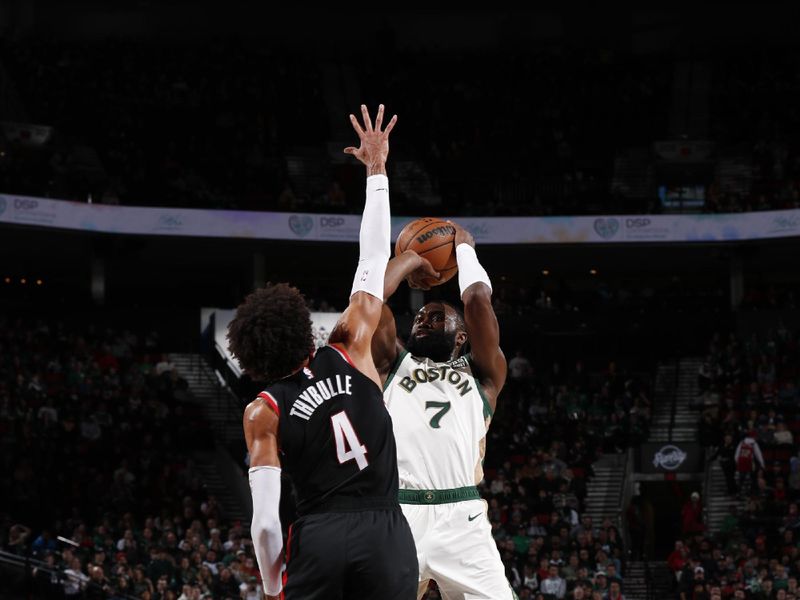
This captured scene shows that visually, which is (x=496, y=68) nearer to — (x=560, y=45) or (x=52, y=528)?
(x=560, y=45)

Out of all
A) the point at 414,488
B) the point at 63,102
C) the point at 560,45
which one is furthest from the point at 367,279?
the point at 560,45

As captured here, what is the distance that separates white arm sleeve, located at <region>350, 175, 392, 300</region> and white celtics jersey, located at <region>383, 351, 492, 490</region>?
1085 mm

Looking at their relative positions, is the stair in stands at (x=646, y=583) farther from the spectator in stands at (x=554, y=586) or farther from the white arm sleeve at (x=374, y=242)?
the white arm sleeve at (x=374, y=242)

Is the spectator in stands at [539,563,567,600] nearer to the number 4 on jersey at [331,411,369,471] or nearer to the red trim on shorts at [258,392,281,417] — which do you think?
the number 4 on jersey at [331,411,369,471]

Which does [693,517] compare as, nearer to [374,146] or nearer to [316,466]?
[374,146]

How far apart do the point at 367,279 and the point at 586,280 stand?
88.2 ft

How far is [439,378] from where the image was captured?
597 centimetres

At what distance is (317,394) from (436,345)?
1.81 m

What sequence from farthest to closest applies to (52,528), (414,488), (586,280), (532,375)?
1. (586,280)
2. (532,375)
3. (52,528)
4. (414,488)

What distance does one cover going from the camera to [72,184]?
2558 cm

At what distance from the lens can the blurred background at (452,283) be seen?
19.5 metres

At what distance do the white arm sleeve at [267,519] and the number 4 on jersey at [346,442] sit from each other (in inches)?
9.2

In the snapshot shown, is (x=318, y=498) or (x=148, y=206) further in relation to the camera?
(x=148, y=206)

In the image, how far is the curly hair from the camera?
433 cm
